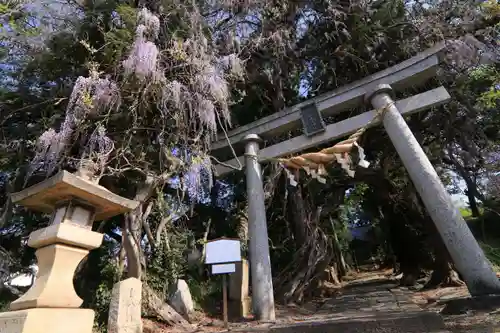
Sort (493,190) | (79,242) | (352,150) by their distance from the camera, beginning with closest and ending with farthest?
(79,242) < (352,150) < (493,190)

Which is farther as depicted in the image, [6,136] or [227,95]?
[227,95]

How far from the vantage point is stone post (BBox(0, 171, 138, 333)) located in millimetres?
2262

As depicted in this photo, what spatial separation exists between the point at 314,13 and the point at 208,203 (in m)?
4.90

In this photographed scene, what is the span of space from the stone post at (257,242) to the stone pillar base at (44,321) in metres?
2.65

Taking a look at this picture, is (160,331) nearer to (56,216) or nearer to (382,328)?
(56,216)

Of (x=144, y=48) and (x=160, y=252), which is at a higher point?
(x=144, y=48)

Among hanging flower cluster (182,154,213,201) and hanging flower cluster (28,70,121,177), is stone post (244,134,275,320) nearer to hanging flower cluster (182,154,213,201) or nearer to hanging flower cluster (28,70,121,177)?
hanging flower cluster (182,154,213,201)

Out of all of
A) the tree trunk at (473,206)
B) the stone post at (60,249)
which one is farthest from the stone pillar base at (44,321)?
the tree trunk at (473,206)

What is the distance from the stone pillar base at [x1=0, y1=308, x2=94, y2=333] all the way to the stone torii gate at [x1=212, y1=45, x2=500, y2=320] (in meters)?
2.71

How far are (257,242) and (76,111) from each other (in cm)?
320

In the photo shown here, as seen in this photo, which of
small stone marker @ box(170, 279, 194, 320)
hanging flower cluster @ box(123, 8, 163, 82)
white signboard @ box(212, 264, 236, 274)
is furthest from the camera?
small stone marker @ box(170, 279, 194, 320)

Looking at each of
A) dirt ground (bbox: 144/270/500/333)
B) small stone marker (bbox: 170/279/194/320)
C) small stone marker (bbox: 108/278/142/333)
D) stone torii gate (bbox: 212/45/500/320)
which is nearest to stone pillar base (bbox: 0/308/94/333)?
small stone marker (bbox: 108/278/142/333)

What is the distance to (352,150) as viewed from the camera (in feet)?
15.9

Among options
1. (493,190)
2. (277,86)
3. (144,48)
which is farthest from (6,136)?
(493,190)
